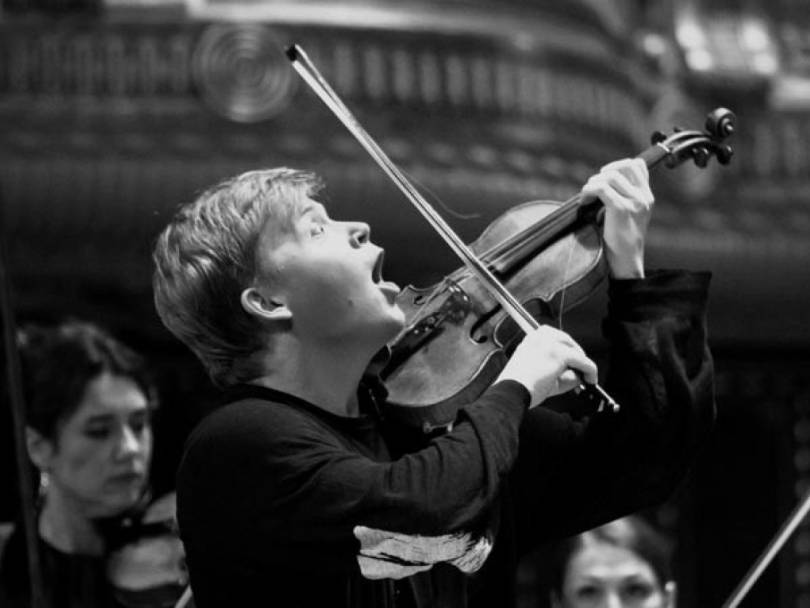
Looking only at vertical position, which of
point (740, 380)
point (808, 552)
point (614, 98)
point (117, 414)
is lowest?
point (808, 552)

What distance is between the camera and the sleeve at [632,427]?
211cm

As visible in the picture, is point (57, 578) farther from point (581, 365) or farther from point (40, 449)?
point (581, 365)

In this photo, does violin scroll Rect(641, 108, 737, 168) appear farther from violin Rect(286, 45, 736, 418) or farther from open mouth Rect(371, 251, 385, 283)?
open mouth Rect(371, 251, 385, 283)

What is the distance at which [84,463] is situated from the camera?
3.01m

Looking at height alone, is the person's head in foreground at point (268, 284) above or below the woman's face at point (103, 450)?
above

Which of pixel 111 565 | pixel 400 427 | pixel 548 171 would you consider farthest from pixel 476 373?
pixel 548 171

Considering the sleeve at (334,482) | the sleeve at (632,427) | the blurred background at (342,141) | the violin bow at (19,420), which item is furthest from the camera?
the blurred background at (342,141)

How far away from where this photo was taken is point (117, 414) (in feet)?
10.0

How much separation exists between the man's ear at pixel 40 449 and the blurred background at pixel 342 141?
1501mm

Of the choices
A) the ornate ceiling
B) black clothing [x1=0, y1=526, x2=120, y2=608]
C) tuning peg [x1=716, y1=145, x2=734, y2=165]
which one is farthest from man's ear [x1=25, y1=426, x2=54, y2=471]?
the ornate ceiling

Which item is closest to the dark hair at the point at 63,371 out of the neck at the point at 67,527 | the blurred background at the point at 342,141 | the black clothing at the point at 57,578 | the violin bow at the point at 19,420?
the neck at the point at 67,527

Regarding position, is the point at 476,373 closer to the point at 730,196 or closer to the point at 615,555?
the point at 615,555

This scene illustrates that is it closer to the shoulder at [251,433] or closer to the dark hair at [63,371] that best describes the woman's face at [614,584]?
the dark hair at [63,371]

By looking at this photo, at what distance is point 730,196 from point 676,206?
0.19 meters
